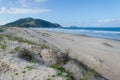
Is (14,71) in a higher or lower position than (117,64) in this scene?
higher

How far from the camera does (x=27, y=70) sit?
973 cm

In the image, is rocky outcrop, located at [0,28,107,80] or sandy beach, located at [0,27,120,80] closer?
rocky outcrop, located at [0,28,107,80]

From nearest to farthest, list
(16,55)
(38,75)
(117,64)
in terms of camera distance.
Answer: (38,75) < (16,55) < (117,64)

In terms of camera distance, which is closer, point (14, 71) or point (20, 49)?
A: point (14, 71)

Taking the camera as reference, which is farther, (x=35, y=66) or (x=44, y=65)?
(x=44, y=65)

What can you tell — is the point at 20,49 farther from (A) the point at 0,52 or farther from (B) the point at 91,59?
(B) the point at 91,59

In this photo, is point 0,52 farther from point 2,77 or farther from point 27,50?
point 2,77

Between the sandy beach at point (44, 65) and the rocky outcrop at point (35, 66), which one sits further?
the sandy beach at point (44, 65)

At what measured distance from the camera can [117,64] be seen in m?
17.4

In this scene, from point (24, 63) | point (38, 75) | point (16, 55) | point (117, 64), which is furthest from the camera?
point (117, 64)

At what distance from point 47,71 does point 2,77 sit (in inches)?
65.8

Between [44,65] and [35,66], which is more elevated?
[35,66]

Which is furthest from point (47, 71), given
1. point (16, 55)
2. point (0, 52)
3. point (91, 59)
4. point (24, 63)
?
point (91, 59)

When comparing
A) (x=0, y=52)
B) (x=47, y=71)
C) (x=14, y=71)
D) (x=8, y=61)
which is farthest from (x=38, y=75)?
(x=0, y=52)
